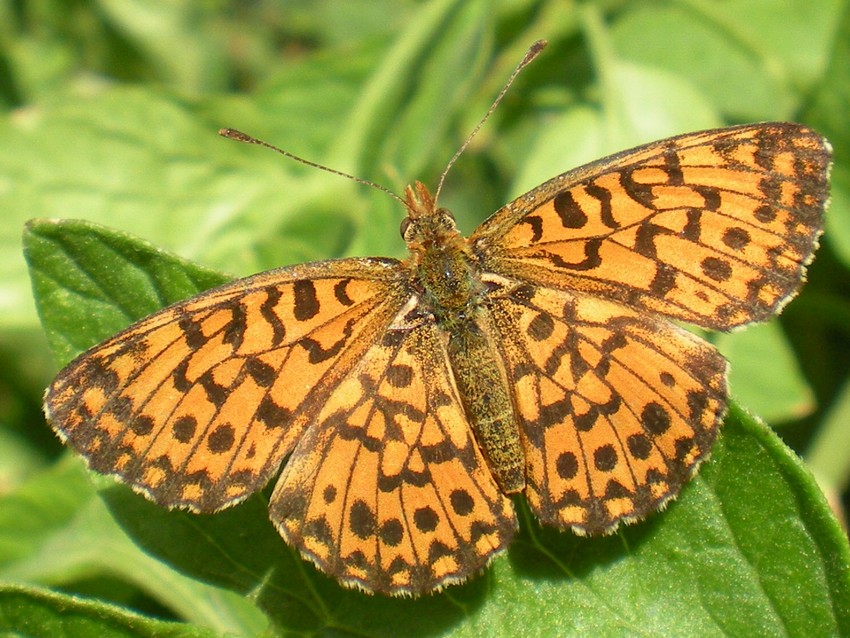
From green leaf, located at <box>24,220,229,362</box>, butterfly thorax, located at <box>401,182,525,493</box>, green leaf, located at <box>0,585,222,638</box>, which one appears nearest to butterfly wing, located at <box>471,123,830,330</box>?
butterfly thorax, located at <box>401,182,525,493</box>

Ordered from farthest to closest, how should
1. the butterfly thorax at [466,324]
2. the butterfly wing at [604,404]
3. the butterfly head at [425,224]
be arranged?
the butterfly head at [425,224]
the butterfly thorax at [466,324]
the butterfly wing at [604,404]

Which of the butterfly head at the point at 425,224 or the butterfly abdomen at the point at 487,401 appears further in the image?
the butterfly head at the point at 425,224

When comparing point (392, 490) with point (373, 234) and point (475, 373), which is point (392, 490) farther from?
point (373, 234)

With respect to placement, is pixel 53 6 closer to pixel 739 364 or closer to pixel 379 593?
pixel 739 364

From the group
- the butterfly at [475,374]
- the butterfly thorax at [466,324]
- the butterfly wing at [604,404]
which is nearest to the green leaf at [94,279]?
the butterfly at [475,374]

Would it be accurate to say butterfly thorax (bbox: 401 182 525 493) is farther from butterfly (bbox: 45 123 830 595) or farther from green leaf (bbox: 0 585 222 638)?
green leaf (bbox: 0 585 222 638)

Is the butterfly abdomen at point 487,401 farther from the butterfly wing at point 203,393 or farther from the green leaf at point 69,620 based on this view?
the green leaf at point 69,620

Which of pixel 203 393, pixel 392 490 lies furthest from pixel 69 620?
pixel 392 490
